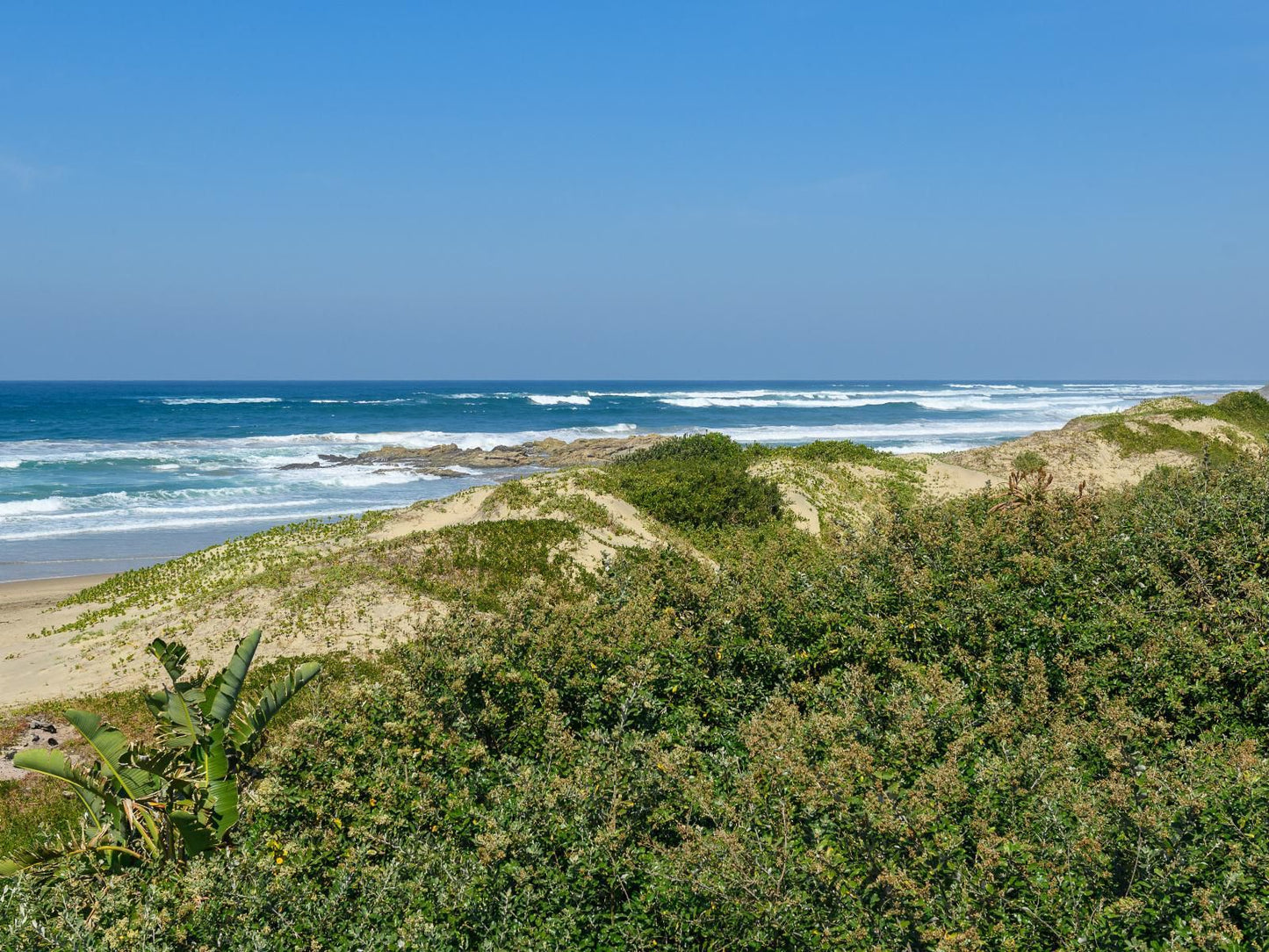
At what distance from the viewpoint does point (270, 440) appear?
61531 millimetres

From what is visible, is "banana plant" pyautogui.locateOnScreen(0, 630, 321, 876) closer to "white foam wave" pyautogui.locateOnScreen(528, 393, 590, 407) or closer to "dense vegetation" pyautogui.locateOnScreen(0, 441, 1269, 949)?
"dense vegetation" pyautogui.locateOnScreen(0, 441, 1269, 949)

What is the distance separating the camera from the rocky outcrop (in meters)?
49.0

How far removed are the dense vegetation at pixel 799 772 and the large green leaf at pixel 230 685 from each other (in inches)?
25.8

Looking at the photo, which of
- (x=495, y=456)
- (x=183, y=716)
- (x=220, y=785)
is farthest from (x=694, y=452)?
(x=495, y=456)

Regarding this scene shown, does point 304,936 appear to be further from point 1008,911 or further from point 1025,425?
point 1025,425

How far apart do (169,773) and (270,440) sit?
59.6 meters

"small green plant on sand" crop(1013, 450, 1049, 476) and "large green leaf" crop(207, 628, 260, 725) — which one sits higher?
"small green plant on sand" crop(1013, 450, 1049, 476)


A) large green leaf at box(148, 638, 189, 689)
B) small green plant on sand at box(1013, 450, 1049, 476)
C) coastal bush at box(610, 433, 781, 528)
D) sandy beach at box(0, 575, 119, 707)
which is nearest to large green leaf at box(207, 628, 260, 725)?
large green leaf at box(148, 638, 189, 689)

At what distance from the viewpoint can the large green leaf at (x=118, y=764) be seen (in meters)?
5.96

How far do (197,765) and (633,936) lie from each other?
4.09 m

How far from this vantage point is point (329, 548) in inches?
704

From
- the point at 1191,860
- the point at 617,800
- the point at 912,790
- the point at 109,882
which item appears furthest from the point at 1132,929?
the point at 109,882

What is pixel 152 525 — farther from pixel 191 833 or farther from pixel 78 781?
pixel 191 833

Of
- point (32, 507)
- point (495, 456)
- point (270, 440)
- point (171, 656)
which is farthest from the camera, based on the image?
point (270, 440)
